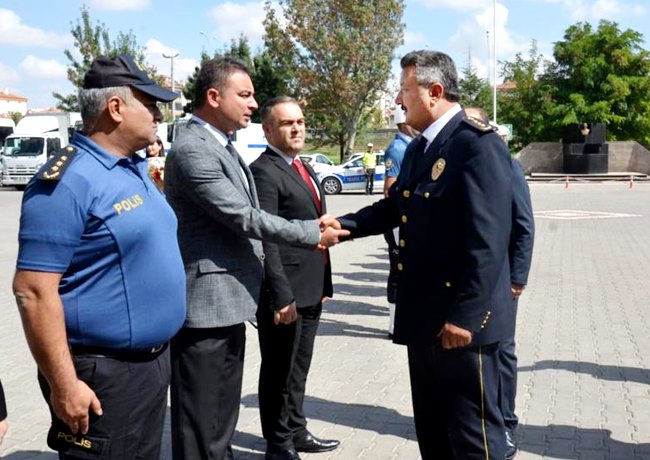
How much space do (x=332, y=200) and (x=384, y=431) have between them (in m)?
20.0

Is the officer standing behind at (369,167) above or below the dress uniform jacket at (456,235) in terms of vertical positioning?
below

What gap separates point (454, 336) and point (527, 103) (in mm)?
44482

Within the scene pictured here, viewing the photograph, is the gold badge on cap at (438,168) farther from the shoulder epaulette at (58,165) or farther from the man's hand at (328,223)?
the shoulder epaulette at (58,165)

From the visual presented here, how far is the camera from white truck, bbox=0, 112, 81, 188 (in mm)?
30203

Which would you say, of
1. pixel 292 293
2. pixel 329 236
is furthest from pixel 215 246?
pixel 292 293

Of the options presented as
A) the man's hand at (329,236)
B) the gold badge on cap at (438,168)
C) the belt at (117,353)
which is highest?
the gold badge on cap at (438,168)

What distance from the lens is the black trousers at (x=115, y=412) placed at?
245 cm

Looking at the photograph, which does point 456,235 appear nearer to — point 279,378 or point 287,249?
point 287,249

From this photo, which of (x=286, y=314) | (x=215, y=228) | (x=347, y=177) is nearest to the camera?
(x=215, y=228)

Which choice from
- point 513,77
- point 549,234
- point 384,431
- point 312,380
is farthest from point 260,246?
point 513,77

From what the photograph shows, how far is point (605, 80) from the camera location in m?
42.8

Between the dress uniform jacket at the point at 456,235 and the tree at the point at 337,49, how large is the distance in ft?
120

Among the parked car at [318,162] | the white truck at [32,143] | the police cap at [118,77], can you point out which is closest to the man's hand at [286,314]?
the police cap at [118,77]

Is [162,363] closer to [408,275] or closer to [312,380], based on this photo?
[408,275]
